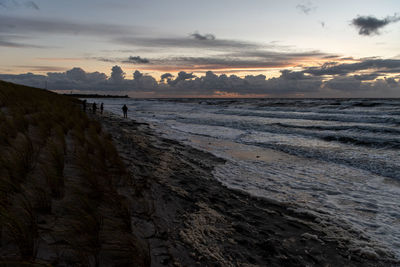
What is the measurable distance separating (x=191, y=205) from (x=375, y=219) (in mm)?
4023

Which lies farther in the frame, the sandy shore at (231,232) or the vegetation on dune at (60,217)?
the sandy shore at (231,232)

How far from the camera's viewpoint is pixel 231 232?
4098mm

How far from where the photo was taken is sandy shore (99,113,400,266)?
10.9ft

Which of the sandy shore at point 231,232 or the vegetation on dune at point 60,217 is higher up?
the vegetation on dune at point 60,217

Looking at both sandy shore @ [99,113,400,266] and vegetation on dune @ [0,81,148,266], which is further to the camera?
sandy shore @ [99,113,400,266]

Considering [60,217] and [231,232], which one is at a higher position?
[60,217]

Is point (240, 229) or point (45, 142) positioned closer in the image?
point (240, 229)

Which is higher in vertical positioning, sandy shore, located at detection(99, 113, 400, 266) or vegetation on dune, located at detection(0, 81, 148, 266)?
vegetation on dune, located at detection(0, 81, 148, 266)

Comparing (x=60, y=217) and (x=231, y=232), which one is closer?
(x=60, y=217)

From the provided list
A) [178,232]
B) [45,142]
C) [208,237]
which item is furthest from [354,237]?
[45,142]

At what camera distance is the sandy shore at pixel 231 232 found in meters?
3.32

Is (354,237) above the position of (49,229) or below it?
below

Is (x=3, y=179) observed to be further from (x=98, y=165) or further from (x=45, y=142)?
(x=45, y=142)

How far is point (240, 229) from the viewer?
4266mm
